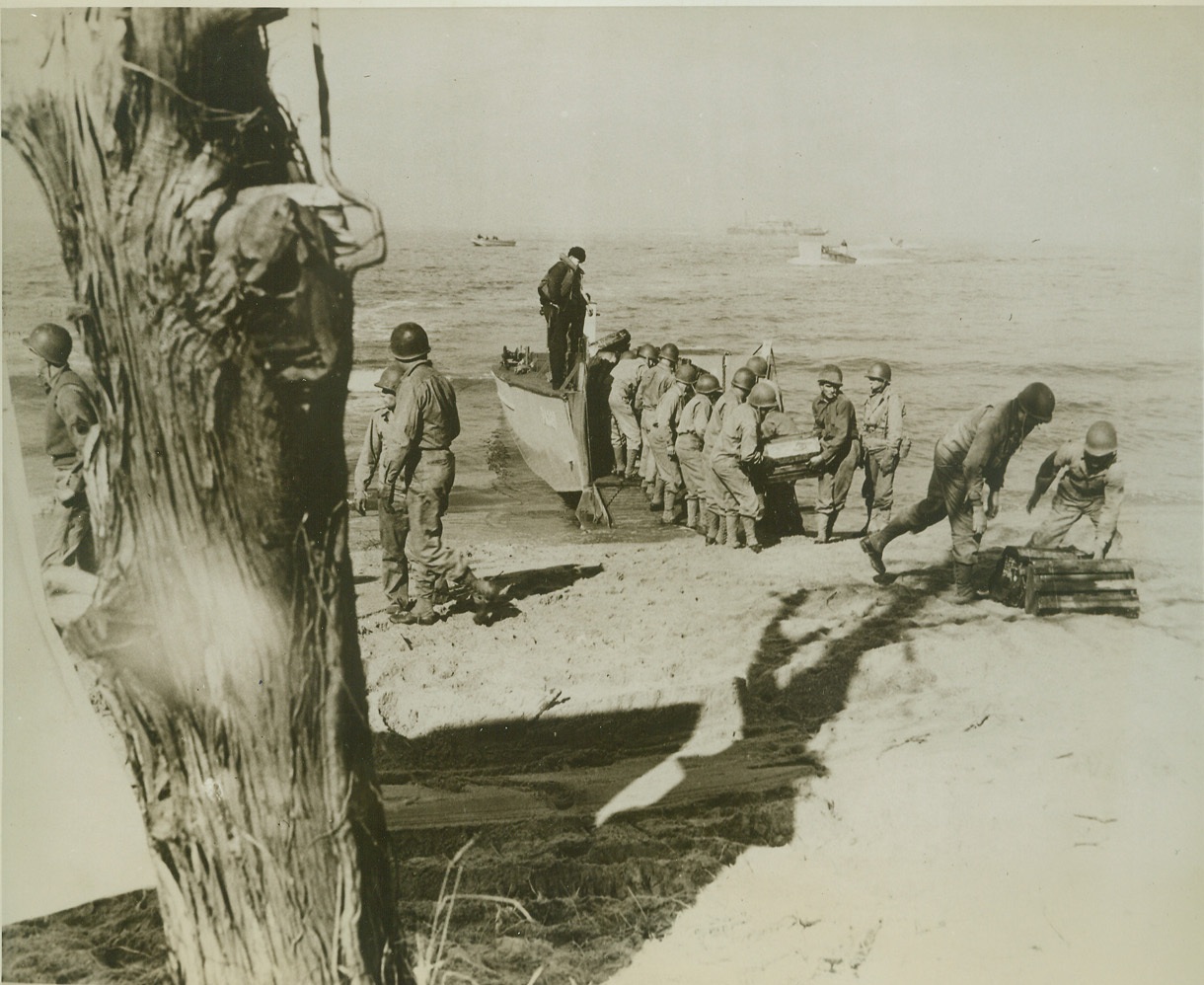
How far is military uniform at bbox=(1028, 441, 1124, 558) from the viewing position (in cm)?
444

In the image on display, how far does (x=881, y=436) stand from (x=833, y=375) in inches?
13.5

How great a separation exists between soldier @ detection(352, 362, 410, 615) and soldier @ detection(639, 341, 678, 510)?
3.80ft

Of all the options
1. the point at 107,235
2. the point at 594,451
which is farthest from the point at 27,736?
the point at 594,451

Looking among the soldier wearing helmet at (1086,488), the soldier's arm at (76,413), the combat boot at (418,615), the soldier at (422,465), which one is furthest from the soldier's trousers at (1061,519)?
the soldier's arm at (76,413)

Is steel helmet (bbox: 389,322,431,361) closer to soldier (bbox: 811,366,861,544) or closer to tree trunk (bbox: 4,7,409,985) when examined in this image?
tree trunk (bbox: 4,7,409,985)

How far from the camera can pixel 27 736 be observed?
173 inches

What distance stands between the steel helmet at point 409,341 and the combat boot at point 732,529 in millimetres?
1553

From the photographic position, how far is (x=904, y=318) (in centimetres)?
450

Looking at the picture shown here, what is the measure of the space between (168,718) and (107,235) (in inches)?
59.0

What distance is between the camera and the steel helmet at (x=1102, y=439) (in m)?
4.39

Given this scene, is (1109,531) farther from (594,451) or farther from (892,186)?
(594,451)

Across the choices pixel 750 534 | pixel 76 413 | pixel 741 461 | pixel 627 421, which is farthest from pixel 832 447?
pixel 76 413

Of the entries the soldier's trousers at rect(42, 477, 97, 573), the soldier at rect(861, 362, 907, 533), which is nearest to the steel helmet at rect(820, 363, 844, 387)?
the soldier at rect(861, 362, 907, 533)

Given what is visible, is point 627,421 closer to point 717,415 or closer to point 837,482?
point 717,415
